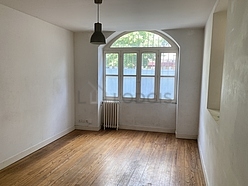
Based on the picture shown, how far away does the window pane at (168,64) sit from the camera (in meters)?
5.05

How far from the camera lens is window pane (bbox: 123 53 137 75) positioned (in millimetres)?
5270

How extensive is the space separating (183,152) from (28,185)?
272cm

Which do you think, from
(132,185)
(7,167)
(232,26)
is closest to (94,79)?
(7,167)

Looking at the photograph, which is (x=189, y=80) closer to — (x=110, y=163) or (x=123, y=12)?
(x=123, y=12)

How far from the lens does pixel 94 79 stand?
5.19m

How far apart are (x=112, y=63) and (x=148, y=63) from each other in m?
0.96

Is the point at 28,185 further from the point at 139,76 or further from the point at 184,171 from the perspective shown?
the point at 139,76

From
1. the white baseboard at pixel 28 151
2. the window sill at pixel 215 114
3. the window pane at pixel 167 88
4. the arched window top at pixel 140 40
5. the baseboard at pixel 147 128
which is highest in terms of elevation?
the arched window top at pixel 140 40

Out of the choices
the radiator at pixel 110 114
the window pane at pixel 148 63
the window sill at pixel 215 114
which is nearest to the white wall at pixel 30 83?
the radiator at pixel 110 114

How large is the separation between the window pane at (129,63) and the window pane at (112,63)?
0.24 meters

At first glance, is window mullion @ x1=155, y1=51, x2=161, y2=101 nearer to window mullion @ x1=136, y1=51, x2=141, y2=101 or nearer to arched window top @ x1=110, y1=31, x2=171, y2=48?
arched window top @ x1=110, y1=31, x2=171, y2=48

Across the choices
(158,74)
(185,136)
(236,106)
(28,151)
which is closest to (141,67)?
(158,74)

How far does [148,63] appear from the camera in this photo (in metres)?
5.20

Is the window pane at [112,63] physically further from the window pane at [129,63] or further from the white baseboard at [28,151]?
the white baseboard at [28,151]
